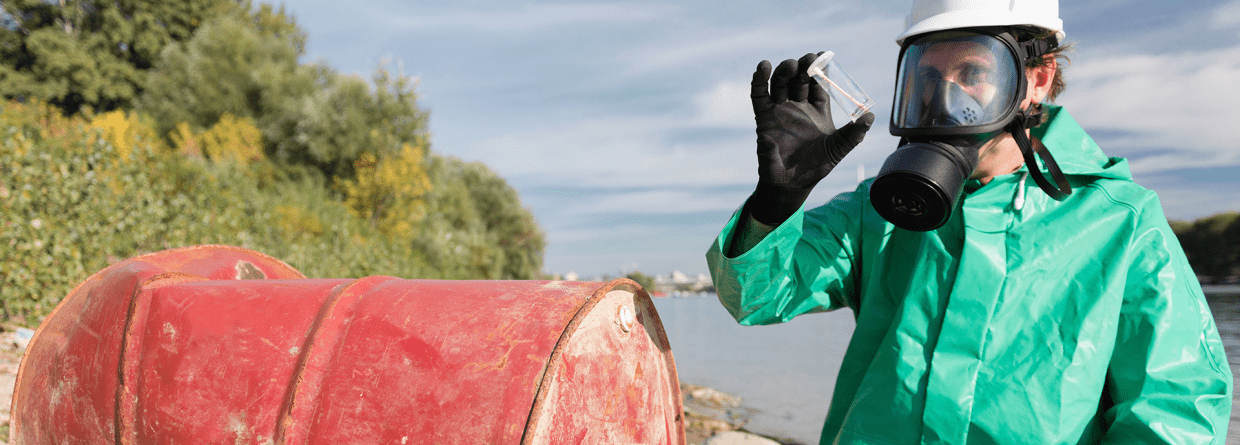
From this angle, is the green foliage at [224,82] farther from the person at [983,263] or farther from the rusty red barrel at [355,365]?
the person at [983,263]

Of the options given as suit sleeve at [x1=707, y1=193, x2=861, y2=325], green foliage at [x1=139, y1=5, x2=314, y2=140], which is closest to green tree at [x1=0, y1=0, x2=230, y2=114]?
green foliage at [x1=139, y1=5, x2=314, y2=140]

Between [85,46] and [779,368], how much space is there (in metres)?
30.7

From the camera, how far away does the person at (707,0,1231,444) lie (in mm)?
1494

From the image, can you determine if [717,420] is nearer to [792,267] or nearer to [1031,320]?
[792,267]

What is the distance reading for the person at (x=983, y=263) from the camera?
1.49 m

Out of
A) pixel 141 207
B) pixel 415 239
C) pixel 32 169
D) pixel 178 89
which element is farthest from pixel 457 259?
pixel 32 169

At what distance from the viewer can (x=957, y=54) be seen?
1.74 metres

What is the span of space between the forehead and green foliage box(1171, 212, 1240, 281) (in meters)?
61.2

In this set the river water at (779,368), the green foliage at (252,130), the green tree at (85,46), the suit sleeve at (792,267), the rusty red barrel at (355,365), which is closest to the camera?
the rusty red barrel at (355,365)

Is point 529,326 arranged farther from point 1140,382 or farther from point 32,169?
point 32,169

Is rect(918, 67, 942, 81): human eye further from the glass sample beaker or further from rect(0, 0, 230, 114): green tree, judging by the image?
rect(0, 0, 230, 114): green tree

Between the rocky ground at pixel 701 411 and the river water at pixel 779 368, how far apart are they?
1.30ft

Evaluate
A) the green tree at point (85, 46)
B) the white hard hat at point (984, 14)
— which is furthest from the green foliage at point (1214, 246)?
the green tree at point (85, 46)

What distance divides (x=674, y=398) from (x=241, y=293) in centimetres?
133
